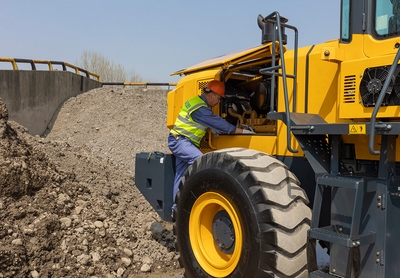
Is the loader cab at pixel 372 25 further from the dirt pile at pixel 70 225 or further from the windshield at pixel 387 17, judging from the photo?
the dirt pile at pixel 70 225

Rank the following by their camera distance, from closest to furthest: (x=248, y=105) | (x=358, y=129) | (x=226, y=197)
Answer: (x=358, y=129) → (x=226, y=197) → (x=248, y=105)

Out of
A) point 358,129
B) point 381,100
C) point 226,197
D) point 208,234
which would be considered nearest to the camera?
point 381,100

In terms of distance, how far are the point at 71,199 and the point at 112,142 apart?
22.7ft

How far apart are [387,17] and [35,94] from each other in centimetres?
1233

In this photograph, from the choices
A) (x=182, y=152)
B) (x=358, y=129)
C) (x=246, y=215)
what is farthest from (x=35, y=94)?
(x=358, y=129)

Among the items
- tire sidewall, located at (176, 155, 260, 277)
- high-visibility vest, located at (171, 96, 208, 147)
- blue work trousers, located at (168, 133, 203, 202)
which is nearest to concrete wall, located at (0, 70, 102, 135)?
blue work trousers, located at (168, 133, 203, 202)

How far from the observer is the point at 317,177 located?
8.96ft

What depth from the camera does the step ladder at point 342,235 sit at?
2.38 meters

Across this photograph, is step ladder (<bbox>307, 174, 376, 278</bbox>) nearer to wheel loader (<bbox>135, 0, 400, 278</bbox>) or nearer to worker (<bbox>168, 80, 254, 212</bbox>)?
wheel loader (<bbox>135, 0, 400, 278</bbox>)

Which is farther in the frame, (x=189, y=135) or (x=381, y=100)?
(x=189, y=135)

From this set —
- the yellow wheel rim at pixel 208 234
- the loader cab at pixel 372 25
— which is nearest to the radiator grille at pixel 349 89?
the loader cab at pixel 372 25

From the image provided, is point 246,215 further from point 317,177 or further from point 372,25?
point 372,25

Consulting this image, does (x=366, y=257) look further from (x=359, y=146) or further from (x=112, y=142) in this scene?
(x=112, y=142)

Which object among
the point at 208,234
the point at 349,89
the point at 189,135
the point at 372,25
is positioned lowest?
the point at 208,234
